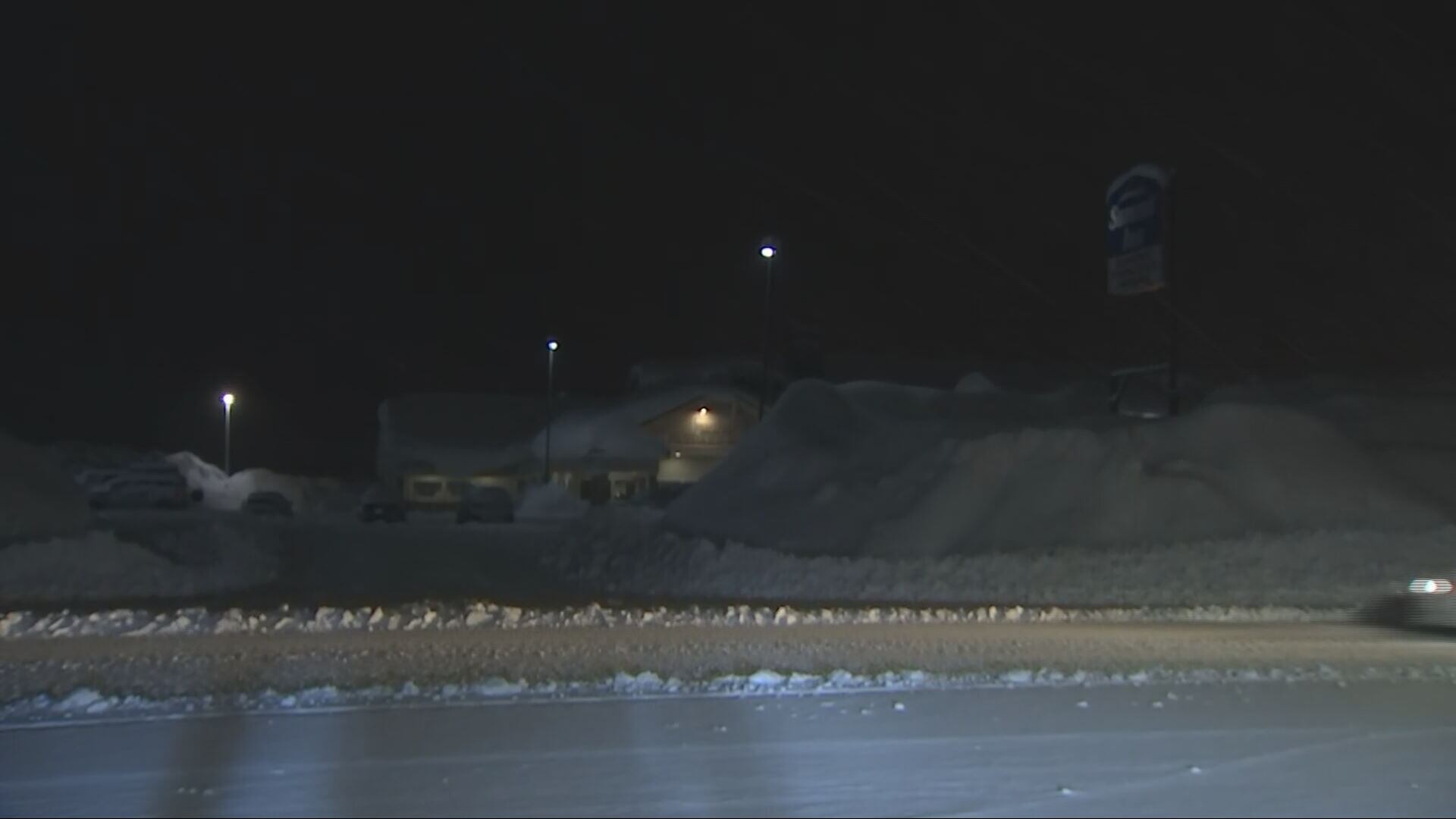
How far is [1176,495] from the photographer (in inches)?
1158

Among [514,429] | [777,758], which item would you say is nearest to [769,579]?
[777,758]

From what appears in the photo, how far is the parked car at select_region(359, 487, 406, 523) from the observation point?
179ft

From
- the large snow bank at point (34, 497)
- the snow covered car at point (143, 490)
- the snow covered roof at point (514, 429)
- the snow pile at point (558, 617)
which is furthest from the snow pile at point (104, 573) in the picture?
the snow covered roof at point (514, 429)

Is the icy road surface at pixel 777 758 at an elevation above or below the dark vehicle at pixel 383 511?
below

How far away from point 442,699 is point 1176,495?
66.1 ft

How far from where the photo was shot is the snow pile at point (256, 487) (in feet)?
236

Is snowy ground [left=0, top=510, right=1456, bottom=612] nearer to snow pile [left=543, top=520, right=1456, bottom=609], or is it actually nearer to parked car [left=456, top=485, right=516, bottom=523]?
snow pile [left=543, top=520, right=1456, bottom=609]

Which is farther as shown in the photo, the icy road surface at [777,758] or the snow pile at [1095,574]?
the snow pile at [1095,574]

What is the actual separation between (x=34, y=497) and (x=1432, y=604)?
30.4 m

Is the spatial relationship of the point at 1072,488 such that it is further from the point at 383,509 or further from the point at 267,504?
the point at 267,504

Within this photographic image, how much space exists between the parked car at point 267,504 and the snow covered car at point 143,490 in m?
3.03

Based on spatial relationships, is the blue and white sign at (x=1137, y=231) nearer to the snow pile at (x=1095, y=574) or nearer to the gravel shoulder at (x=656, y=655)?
the snow pile at (x=1095, y=574)

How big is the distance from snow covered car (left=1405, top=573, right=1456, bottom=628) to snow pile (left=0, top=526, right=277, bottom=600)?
1836 cm

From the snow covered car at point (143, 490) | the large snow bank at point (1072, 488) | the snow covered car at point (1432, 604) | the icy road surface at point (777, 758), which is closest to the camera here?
the icy road surface at point (777, 758)
